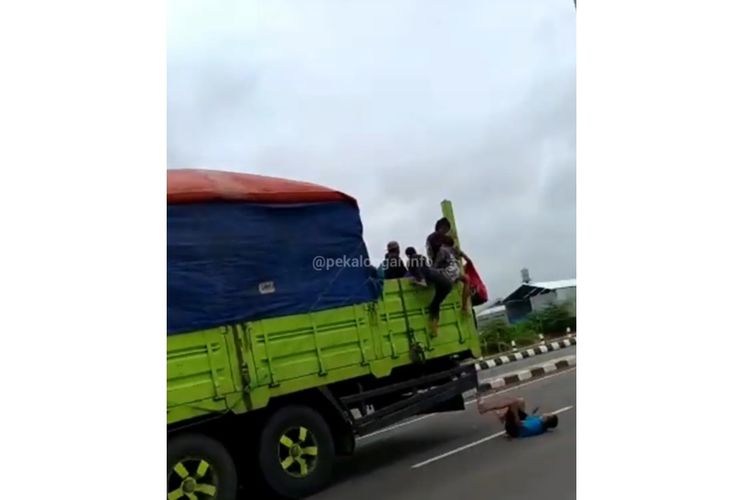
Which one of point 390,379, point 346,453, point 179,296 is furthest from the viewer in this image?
point 390,379

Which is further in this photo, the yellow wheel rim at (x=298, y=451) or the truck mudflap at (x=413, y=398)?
the truck mudflap at (x=413, y=398)

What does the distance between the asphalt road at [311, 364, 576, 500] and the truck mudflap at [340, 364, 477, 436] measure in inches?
2.5

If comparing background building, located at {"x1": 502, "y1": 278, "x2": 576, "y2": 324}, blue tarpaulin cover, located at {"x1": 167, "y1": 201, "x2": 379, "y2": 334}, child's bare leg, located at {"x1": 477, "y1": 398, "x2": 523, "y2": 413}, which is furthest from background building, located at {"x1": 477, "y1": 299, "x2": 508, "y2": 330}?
blue tarpaulin cover, located at {"x1": 167, "y1": 201, "x2": 379, "y2": 334}

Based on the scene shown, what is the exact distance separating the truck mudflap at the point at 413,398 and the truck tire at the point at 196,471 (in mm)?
479

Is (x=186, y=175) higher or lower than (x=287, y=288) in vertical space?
higher

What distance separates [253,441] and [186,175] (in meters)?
0.77

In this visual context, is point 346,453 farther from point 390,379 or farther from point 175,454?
point 175,454

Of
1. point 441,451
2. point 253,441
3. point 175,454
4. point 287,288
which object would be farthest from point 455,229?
point 175,454

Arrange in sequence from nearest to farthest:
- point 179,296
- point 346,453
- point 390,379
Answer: point 179,296 → point 346,453 → point 390,379

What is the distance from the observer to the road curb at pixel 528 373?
7.42 ft

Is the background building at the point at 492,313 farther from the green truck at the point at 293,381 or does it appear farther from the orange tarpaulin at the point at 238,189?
the orange tarpaulin at the point at 238,189

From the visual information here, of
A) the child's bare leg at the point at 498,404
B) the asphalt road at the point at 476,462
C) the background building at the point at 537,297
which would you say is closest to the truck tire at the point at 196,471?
the asphalt road at the point at 476,462

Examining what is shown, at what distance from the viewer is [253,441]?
6.96 ft

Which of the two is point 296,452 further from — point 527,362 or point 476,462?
point 527,362
